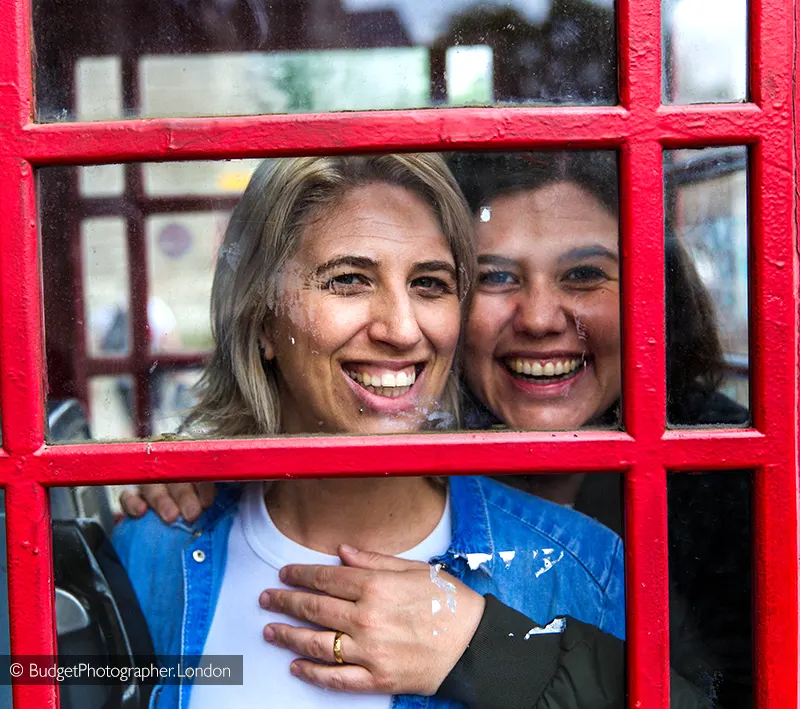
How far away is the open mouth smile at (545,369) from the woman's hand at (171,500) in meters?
0.59

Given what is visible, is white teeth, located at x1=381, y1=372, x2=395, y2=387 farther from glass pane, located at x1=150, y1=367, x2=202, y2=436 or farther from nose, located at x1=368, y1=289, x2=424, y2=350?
glass pane, located at x1=150, y1=367, x2=202, y2=436

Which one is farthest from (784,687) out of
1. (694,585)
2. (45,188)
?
(45,188)

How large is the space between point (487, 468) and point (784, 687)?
56cm

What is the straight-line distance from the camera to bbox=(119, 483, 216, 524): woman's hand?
1.38 meters

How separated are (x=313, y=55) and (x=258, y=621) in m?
0.93

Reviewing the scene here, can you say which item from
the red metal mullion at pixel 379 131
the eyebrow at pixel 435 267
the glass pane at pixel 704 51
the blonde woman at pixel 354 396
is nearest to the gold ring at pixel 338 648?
the blonde woman at pixel 354 396

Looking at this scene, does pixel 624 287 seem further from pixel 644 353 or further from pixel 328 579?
pixel 328 579

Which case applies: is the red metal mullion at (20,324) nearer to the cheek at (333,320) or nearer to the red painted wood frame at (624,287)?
the red painted wood frame at (624,287)

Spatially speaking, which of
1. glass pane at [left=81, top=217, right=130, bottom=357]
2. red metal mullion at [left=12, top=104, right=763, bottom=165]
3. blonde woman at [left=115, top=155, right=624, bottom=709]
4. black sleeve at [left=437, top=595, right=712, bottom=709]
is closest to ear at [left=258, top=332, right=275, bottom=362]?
blonde woman at [left=115, top=155, right=624, bottom=709]

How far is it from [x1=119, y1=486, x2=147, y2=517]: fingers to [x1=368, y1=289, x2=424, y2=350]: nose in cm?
52

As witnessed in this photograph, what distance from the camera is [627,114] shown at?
3.59ft

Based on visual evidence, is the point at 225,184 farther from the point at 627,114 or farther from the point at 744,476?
the point at 744,476

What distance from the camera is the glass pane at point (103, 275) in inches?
46.9

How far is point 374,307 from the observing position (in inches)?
49.0
